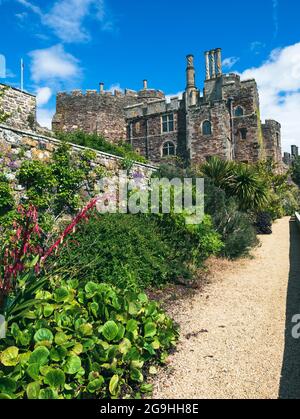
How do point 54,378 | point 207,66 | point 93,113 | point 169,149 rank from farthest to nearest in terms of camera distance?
1. point 93,113
2. point 207,66
3. point 169,149
4. point 54,378

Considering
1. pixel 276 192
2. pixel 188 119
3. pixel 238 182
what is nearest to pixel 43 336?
pixel 238 182

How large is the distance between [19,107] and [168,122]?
1807 centimetres

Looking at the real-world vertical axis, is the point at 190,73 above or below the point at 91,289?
above

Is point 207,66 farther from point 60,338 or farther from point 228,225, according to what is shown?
point 60,338

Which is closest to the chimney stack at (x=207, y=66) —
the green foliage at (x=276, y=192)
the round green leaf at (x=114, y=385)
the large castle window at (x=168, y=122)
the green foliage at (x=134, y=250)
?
the large castle window at (x=168, y=122)

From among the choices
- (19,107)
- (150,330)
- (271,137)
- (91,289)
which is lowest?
(150,330)

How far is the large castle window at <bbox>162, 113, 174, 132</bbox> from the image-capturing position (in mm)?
27375

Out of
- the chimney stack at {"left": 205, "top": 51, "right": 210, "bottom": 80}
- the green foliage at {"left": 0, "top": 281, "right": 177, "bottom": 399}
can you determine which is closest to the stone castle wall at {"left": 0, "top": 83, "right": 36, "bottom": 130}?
the green foliage at {"left": 0, "top": 281, "right": 177, "bottom": 399}

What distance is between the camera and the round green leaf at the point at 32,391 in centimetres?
257

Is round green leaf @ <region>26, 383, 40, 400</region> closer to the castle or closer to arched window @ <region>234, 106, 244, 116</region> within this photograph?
the castle

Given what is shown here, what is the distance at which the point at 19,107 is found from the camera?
11.2 m

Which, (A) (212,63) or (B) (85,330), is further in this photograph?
(A) (212,63)

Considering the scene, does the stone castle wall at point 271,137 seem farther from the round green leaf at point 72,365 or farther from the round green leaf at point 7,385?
the round green leaf at point 7,385
